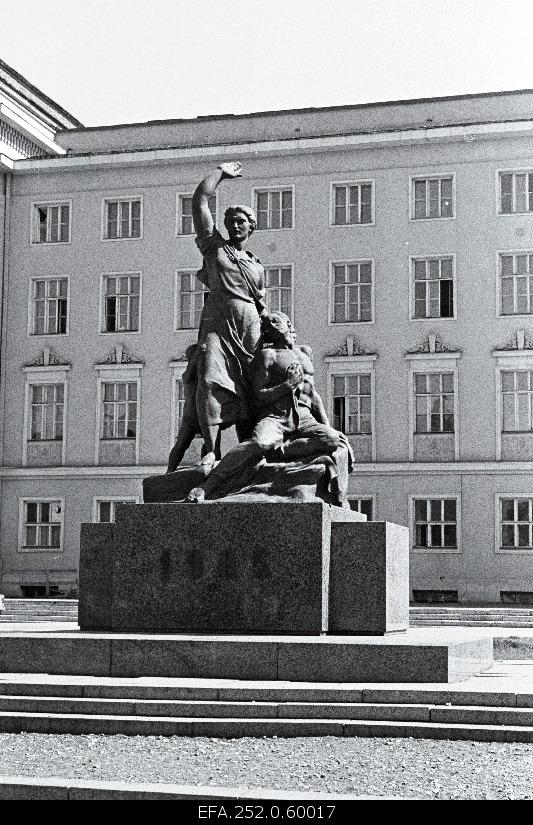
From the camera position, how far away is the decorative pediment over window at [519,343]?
4194 centimetres

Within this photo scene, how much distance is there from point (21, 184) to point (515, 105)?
16880 mm

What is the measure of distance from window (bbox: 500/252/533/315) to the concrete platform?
3165 cm

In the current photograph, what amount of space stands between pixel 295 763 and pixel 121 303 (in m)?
38.7

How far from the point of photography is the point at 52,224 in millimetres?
46906

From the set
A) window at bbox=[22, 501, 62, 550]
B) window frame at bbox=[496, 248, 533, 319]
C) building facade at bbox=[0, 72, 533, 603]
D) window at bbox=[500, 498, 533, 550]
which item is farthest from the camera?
window at bbox=[22, 501, 62, 550]

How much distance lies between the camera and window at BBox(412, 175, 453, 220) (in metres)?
43.2

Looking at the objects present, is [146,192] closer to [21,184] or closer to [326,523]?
[21,184]

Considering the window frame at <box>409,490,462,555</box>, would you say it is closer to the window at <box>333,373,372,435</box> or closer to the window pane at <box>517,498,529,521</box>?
the window pane at <box>517,498,529,521</box>

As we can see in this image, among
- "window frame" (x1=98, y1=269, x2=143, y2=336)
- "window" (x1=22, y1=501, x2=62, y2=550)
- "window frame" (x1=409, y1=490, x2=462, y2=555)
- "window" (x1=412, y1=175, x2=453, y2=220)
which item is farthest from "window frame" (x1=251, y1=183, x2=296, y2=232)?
"window" (x1=22, y1=501, x2=62, y2=550)

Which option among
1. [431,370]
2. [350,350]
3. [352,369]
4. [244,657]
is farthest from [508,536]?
[244,657]

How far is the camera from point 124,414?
45.5 metres

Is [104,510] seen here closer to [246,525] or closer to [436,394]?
[436,394]

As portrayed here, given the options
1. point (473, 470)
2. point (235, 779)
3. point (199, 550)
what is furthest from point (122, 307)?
point (235, 779)
